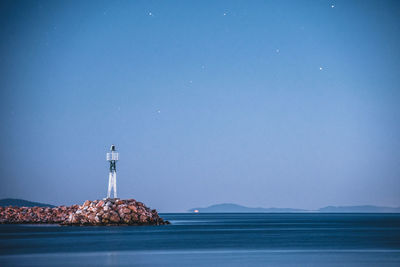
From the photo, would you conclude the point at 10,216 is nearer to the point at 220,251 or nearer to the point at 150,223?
the point at 150,223

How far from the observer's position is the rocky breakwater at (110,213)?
2923 inches

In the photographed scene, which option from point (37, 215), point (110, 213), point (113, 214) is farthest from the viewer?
point (37, 215)

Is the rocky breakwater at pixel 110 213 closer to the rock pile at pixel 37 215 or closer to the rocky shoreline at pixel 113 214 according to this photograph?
the rocky shoreline at pixel 113 214

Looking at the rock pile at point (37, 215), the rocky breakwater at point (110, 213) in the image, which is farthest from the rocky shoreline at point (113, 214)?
the rock pile at point (37, 215)

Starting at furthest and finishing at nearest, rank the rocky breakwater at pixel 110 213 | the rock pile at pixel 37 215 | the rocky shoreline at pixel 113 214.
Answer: the rock pile at pixel 37 215
the rocky shoreline at pixel 113 214
the rocky breakwater at pixel 110 213

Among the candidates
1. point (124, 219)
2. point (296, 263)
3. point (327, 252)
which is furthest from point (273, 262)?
point (124, 219)

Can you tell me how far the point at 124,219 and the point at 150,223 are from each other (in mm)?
6213

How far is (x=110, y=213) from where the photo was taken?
74688mm

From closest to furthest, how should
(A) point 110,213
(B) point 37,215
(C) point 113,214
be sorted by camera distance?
(A) point 110,213
(C) point 113,214
(B) point 37,215

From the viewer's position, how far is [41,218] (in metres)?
93.1

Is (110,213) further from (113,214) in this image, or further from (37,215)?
(37,215)

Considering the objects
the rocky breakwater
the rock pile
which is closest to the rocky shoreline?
the rocky breakwater

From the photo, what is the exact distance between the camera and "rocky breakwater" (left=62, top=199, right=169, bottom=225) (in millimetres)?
74250

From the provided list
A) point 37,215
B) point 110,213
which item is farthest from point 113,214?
point 37,215
